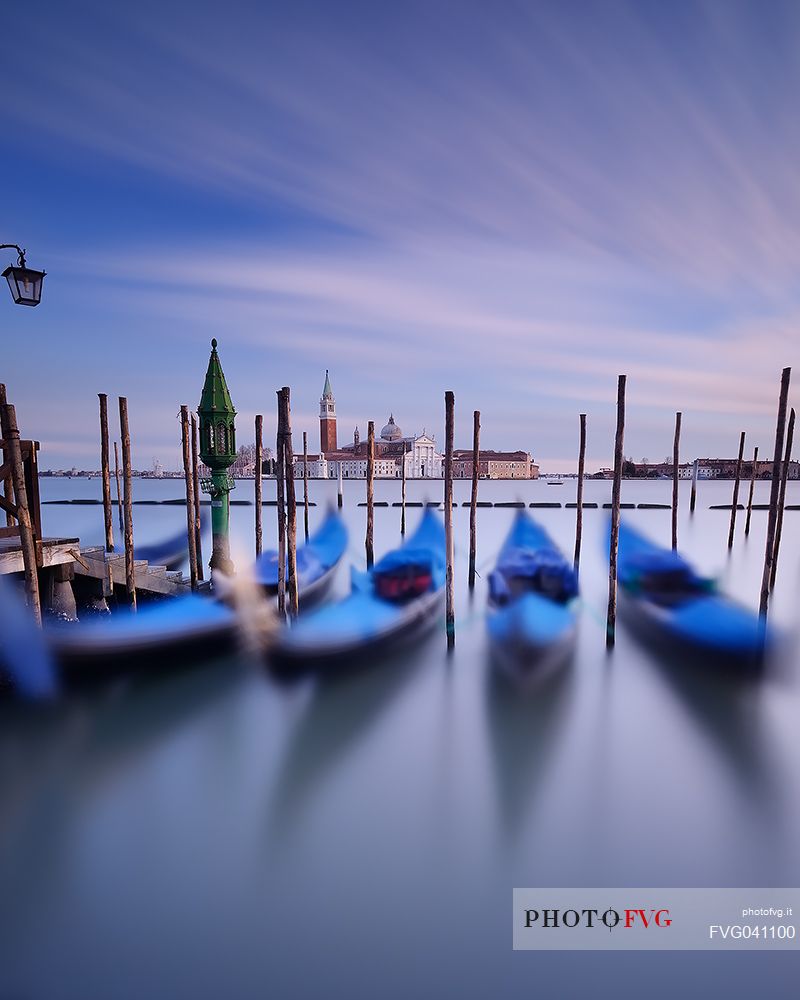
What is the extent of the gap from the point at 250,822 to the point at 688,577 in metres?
7.05

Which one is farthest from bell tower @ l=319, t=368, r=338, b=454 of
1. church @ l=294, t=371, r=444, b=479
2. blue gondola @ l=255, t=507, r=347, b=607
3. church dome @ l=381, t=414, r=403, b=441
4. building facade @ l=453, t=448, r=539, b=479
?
blue gondola @ l=255, t=507, r=347, b=607

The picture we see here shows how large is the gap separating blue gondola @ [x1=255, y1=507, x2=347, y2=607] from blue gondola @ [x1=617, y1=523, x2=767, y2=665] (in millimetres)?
5185

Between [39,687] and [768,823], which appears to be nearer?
[768,823]

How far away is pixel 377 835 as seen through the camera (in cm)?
381

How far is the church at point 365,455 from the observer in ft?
255

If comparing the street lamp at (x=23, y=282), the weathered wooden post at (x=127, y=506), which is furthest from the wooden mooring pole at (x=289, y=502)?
the street lamp at (x=23, y=282)

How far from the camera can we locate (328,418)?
8369 cm

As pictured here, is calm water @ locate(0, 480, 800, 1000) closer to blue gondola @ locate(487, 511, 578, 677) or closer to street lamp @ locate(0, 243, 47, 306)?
blue gondola @ locate(487, 511, 578, 677)

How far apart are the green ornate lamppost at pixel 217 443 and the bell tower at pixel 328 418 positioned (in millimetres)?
73719

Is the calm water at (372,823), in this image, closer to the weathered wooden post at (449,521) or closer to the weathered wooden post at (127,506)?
the weathered wooden post at (449,521)

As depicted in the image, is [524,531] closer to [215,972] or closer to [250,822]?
[250,822]

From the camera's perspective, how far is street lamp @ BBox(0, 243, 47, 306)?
3524 millimetres

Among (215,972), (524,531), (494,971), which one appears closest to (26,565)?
(215,972)

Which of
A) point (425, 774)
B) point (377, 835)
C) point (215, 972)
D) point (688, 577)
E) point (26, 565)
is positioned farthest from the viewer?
point (688, 577)
